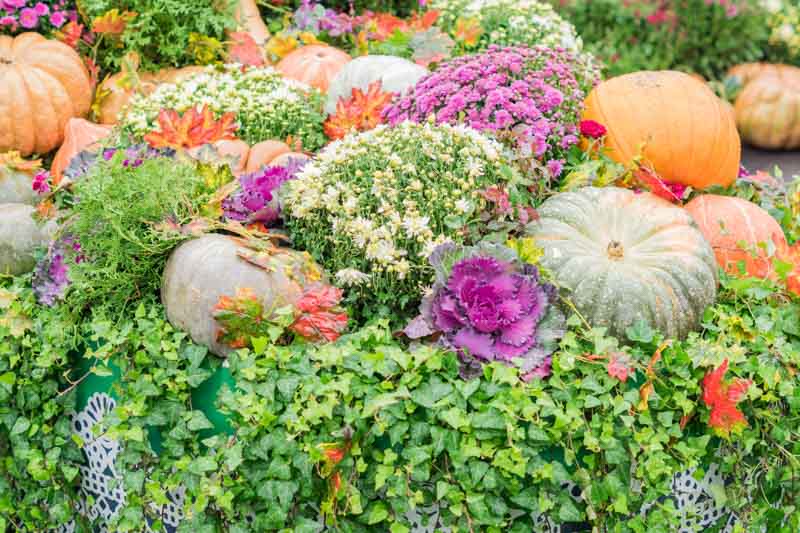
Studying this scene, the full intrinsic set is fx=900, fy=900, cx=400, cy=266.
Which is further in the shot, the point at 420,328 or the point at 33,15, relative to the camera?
the point at 33,15

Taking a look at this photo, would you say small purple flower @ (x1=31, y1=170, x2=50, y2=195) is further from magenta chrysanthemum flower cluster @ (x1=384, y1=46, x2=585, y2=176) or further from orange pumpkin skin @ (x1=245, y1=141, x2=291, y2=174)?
magenta chrysanthemum flower cluster @ (x1=384, y1=46, x2=585, y2=176)

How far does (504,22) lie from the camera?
4.25m

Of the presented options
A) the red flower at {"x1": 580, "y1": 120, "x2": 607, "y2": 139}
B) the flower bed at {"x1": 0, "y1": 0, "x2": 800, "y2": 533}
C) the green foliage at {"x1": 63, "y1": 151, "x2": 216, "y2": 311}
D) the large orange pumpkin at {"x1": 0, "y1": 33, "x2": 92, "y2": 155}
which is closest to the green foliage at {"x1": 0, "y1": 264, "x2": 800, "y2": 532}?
the flower bed at {"x1": 0, "y1": 0, "x2": 800, "y2": 533}

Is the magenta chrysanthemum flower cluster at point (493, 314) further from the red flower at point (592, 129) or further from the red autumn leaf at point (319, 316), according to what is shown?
the red flower at point (592, 129)

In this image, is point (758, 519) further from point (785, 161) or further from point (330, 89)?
point (785, 161)

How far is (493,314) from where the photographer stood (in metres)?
2.16

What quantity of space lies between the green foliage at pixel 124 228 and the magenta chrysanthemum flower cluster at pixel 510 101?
2.84 feet

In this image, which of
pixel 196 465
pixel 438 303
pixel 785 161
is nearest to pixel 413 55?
pixel 438 303

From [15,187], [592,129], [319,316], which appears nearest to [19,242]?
[15,187]

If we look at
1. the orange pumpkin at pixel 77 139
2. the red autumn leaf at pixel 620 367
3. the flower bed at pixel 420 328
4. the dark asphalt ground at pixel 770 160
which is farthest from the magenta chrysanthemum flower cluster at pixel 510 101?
the dark asphalt ground at pixel 770 160

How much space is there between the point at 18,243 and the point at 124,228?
552 millimetres

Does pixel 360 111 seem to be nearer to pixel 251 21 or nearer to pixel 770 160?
pixel 251 21

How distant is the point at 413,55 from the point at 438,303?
93.0 inches

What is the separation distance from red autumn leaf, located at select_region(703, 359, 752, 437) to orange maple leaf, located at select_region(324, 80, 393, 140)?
1697 mm
